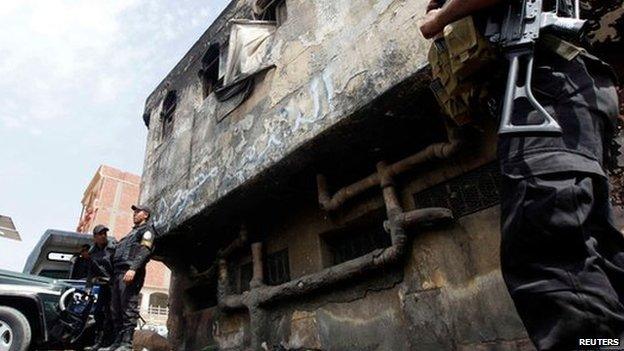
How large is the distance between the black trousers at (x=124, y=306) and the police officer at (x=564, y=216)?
505 cm

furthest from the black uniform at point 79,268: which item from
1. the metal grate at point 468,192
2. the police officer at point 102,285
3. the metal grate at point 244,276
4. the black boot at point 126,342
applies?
the metal grate at point 468,192

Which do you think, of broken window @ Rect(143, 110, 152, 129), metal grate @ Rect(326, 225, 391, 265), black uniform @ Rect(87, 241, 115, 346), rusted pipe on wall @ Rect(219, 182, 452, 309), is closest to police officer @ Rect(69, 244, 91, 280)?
black uniform @ Rect(87, 241, 115, 346)

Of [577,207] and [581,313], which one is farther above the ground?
[577,207]

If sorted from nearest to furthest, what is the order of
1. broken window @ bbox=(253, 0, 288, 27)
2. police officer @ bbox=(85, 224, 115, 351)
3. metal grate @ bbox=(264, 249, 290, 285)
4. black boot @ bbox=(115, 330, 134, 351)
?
black boot @ bbox=(115, 330, 134, 351) < police officer @ bbox=(85, 224, 115, 351) < metal grate @ bbox=(264, 249, 290, 285) < broken window @ bbox=(253, 0, 288, 27)

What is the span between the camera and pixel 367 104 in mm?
4168

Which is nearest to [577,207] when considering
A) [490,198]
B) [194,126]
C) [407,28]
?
[490,198]

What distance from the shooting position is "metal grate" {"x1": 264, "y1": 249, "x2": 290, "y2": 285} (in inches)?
245

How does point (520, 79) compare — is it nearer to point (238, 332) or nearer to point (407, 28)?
point (407, 28)

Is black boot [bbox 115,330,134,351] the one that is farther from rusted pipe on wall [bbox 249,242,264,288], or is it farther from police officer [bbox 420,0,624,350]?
police officer [bbox 420,0,624,350]

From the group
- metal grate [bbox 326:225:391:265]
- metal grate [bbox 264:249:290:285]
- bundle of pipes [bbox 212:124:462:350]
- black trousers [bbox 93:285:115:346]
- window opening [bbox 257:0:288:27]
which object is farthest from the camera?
window opening [bbox 257:0:288:27]

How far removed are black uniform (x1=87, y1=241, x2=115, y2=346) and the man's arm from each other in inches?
211

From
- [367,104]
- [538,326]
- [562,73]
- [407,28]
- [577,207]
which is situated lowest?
[538,326]

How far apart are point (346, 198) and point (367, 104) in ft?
4.60

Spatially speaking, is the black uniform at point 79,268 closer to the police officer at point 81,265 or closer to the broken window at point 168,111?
the police officer at point 81,265
